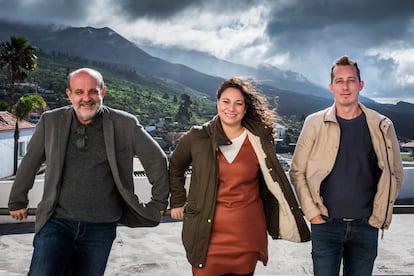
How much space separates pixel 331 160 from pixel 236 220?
0.47 metres

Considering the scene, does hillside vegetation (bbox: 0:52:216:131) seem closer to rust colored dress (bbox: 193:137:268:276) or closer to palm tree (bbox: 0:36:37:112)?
palm tree (bbox: 0:36:37:112)

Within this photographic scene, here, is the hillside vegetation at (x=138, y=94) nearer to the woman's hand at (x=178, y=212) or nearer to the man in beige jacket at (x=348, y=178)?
the woman's hand at (x=178, y=212)

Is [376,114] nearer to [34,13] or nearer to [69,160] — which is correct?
[69,160]

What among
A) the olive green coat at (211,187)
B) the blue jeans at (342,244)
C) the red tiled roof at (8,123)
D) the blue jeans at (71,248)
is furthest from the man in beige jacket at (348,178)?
the red tiled roof at (8,123)

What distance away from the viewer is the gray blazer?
194cm

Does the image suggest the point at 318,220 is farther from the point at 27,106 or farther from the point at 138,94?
the point at 138,94

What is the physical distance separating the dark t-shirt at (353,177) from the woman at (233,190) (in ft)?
0.58

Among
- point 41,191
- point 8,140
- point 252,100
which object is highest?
point 252,100

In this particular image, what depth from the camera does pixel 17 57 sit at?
31578 millimetres

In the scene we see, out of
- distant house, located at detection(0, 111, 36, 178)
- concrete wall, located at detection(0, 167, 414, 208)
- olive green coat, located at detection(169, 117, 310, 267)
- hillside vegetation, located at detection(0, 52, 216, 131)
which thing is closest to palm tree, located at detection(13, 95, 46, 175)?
distant house, located at detection(0, 111, 36, 178)

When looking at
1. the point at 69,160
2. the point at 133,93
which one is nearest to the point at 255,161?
the point at 69,160

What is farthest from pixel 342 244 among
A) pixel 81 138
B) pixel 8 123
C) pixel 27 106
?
pixel 8 123

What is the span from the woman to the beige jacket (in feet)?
0.37

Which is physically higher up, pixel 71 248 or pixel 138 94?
pixel 138 94
